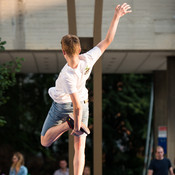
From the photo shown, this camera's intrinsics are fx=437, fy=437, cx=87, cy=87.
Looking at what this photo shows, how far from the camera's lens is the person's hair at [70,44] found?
10.9ft

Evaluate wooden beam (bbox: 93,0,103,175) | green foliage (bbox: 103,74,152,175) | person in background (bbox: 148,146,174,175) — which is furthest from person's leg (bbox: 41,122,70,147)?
green foliage (bbox: 103,74,152,175)

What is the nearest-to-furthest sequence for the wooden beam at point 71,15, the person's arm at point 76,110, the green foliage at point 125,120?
the person's arm at point 76,110 → the wooden beam at point 71,15 → the green foliage at point 125,120

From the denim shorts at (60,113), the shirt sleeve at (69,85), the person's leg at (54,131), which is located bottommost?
the person's leg at (54,131)

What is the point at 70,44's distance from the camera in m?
3.34

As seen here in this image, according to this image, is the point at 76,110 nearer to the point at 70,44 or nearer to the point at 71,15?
the point at 70,44

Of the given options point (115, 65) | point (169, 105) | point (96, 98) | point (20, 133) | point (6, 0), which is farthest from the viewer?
point (20, 133)

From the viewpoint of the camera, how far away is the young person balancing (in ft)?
11.0

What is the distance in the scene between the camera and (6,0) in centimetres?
1059

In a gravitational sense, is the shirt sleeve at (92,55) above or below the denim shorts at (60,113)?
above

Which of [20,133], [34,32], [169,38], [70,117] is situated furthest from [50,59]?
[70,117]

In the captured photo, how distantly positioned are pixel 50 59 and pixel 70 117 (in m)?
9.24

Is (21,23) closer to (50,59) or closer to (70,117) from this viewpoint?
(50,59)

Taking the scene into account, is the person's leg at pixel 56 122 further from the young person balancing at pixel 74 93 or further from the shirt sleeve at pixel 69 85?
the shirt sleeve at pixel 69 85

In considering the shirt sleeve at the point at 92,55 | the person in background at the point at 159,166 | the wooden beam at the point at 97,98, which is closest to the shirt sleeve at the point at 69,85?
the shirt sleeve at the point at 92,55
